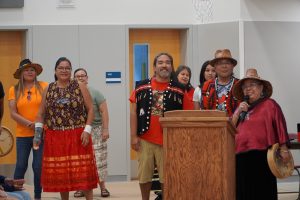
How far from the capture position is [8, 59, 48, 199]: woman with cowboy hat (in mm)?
9352

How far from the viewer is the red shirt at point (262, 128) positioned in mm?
7211

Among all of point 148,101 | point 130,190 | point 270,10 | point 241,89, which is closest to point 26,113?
point 148,101

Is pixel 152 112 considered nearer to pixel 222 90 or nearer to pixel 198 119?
pixel 222 90

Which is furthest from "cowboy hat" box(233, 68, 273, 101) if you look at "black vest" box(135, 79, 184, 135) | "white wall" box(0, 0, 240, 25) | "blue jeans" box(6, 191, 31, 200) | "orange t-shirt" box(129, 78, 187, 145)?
"white wall" box(0, 0, 240, 25)

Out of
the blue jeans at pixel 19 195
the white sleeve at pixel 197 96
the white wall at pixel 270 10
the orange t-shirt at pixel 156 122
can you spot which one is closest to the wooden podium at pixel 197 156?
the blue jeans at pixel 19 195

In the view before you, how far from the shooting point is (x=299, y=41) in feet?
41.0

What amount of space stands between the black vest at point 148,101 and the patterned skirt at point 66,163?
0.71 m

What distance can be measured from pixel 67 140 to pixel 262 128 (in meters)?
2.12

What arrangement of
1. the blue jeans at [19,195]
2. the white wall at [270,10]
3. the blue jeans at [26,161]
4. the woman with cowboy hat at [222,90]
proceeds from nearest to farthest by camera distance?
the blue jeans at [19,195] < the woman with cowboy hat at [222,90] < the blue jeans at [26,161] < the white wall at [270,10]

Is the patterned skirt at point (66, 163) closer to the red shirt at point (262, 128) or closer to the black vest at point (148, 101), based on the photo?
the black vest at point (148, 101)

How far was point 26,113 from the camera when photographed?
955cm

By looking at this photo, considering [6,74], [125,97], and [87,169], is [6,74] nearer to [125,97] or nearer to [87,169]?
[125,97]

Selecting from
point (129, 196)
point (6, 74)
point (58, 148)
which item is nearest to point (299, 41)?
point (129, 196)

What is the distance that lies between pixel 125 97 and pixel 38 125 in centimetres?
491
